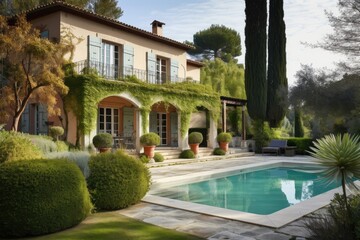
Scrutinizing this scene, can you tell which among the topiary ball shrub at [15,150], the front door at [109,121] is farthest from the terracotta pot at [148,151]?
the topiary ball shrub at [15,150]

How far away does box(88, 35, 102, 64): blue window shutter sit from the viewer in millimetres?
15586

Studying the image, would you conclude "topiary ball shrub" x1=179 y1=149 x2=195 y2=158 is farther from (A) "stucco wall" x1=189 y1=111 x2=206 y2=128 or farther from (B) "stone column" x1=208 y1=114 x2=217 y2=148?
(A) "stucco wall" x1=189 y1=111 x2=206 y2=128

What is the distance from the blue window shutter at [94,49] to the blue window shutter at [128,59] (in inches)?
60.2

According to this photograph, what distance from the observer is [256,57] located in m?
23.4

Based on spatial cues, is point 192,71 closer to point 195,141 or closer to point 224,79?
point 195,141

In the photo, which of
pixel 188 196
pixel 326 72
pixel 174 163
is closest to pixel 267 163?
pixel 174 163

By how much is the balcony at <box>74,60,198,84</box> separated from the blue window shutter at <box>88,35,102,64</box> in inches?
9.0

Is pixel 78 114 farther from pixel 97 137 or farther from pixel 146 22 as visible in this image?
pixel 146 22

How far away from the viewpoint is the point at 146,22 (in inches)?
876

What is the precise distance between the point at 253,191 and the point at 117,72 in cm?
1008

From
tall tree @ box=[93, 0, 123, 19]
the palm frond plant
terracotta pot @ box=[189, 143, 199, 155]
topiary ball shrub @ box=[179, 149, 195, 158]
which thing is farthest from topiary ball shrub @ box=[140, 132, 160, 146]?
tall tree @ box=[93, 0, 123, 19]

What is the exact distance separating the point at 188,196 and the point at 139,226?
3912 millimetres

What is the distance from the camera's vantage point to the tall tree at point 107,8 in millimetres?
26703

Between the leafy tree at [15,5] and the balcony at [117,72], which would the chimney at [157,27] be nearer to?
the balcony at [117,72]
